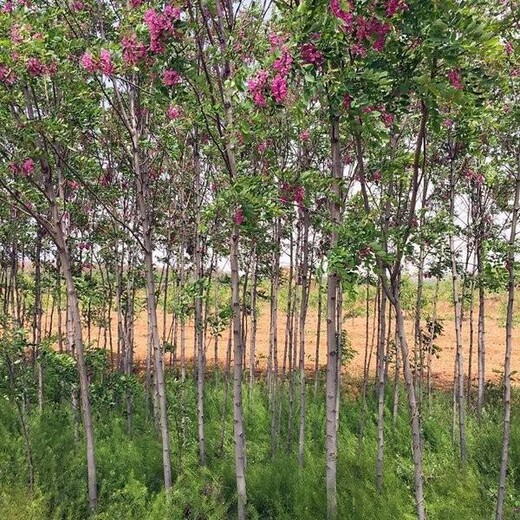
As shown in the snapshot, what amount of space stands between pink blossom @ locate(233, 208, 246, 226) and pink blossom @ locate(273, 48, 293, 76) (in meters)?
1.29

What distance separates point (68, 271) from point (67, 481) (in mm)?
2850

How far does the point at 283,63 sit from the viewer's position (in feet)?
9.59

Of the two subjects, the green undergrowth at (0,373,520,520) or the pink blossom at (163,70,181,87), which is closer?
the pink blossom at (163,70,181,87)

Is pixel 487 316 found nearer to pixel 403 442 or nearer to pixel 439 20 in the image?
pixel 403 442

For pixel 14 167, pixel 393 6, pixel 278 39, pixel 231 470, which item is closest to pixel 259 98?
pixel 278 39

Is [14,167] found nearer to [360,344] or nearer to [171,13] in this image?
[171,13]

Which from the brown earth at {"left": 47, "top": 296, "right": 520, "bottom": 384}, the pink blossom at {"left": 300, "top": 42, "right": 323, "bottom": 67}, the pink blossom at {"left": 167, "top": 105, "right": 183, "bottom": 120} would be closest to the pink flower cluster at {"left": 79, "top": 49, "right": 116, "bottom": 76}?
the pink blossom at {"left": 167, "top": 105, "right": 183, "bottom": 120}

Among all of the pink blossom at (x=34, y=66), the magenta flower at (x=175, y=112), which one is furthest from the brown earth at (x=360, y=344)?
the pink blossom at (x=34, y=66)

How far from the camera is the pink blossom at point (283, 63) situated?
2.92 metres

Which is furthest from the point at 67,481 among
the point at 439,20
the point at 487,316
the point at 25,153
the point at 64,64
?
the point at 487,316

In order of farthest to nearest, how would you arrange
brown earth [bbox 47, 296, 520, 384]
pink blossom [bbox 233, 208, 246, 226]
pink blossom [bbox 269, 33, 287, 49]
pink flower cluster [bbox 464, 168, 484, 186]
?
brown earth [bbox 47, 296, 520, 384] < pink flower cluster [bbox 464, 168, 484, 186] < pink blossom [bbox 233, 208, 246, 226] < pink blossom [bbox 269, 33, 287, 49]

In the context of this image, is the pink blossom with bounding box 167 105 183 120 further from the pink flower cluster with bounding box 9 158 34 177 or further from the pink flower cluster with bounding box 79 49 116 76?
the pink flower cluster with bounding box 9 158 34 177

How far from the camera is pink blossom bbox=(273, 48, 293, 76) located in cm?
292

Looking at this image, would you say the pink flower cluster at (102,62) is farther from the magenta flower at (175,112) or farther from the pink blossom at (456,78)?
the pink blossom at (456,78)
